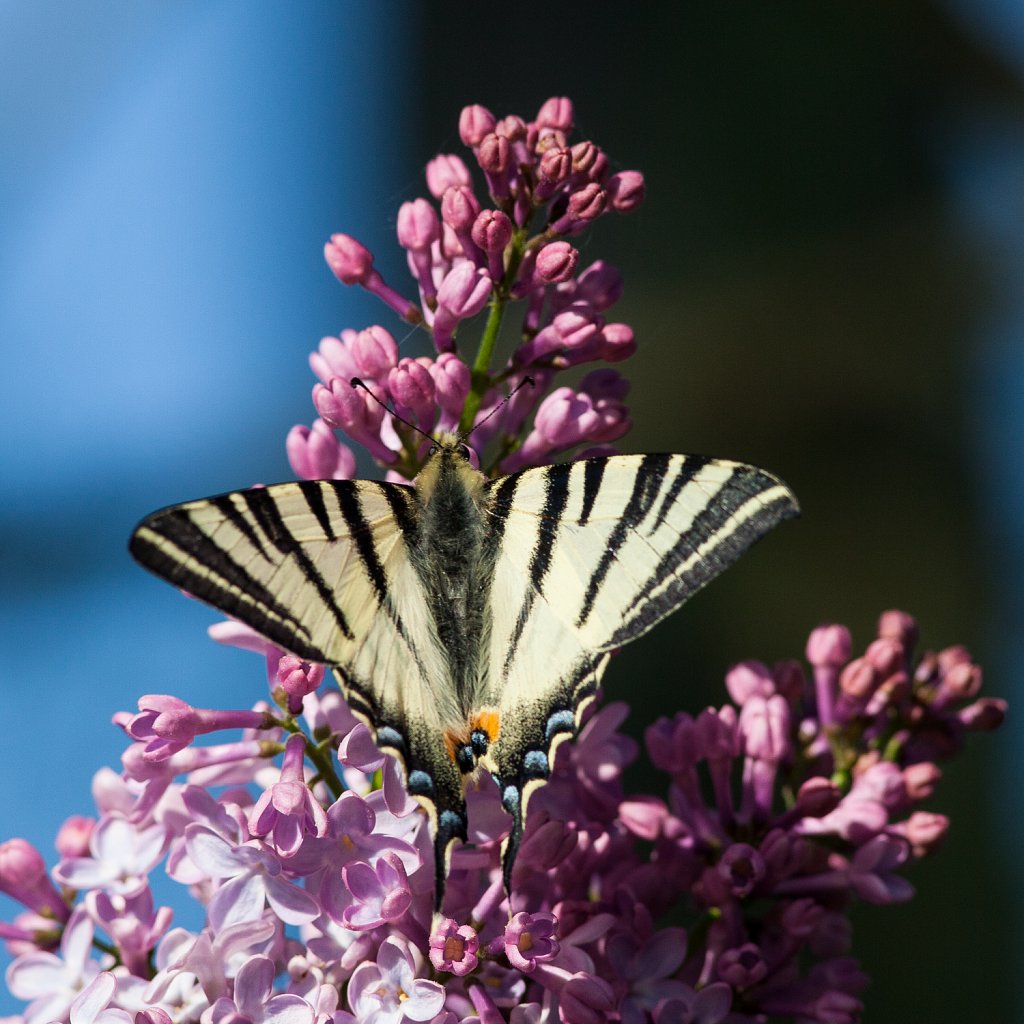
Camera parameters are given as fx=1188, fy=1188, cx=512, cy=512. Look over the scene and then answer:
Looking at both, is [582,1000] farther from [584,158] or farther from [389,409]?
[584,158]

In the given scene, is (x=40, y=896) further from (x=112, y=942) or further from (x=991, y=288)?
(x=991, y=288)

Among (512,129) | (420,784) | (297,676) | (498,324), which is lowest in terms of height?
(420,784)

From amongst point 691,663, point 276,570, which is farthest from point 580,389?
point 691,663

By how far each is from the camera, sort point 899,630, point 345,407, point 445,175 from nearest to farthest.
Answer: point 345,407
point 445,175
point 899,630

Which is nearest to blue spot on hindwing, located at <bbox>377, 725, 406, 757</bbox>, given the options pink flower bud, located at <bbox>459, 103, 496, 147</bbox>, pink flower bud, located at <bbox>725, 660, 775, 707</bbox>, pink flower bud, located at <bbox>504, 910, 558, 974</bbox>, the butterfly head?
pink flower bud, located at <bbox>504, 910, 558, 974</bbox>

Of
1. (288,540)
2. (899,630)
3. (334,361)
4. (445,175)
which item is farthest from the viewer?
(899,630)

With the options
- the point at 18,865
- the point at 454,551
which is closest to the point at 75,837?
the point at 18,865

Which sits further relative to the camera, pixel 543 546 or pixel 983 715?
pixel 983 715
